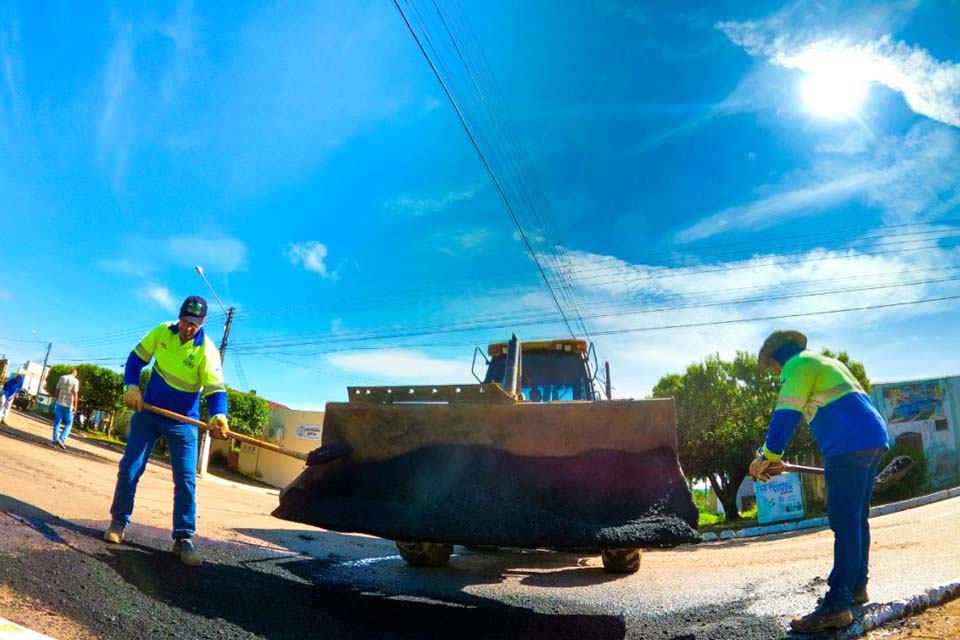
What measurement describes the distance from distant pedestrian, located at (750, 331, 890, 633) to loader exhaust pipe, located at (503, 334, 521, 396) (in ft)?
7.37

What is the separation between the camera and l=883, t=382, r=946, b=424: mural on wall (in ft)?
68.6

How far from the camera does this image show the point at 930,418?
21.0 m

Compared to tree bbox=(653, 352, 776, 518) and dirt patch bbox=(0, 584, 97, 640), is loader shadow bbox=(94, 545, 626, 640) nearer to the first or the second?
dirt patch bbox=(0, 584, 97, 640)

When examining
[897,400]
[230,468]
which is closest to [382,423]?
[897,400]

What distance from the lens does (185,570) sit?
133 inches

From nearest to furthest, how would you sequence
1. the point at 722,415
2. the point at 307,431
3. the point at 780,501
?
the point at 780,501, the point at 722,415, the point at 307,431

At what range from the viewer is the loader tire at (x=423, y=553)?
4.96 meters

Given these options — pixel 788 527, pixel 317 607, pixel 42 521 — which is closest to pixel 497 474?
pixel 317 607

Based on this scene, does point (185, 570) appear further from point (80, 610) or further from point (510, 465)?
point (510, 465)

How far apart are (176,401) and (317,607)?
6.24 feet

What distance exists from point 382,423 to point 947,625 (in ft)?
11.1

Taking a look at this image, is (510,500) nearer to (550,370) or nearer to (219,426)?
(219,426)

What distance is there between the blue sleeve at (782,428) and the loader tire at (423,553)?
9.66 ft

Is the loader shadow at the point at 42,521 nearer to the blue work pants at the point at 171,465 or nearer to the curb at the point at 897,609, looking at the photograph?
the blue work pants at the point at 171,465
